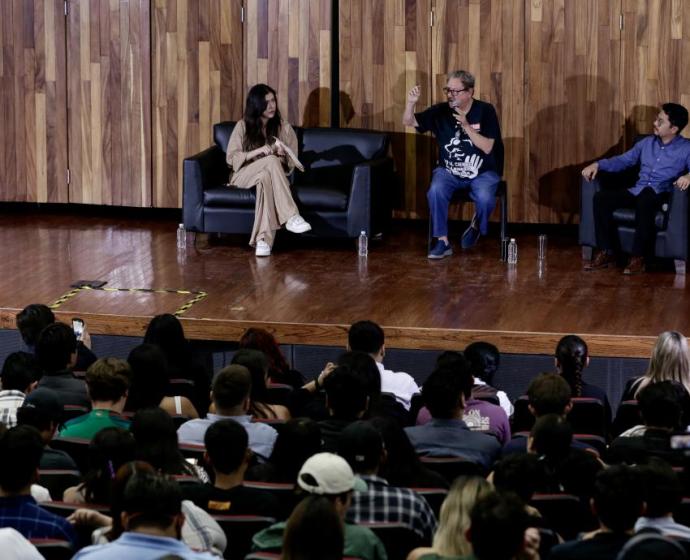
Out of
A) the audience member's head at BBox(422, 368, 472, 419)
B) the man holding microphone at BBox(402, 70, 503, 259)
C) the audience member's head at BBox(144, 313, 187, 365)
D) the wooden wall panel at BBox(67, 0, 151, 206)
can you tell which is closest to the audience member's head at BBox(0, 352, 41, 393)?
the audience member's head at BBox(144, 313, 187, 365)

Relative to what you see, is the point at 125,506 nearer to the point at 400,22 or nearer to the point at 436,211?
the point at 436,211

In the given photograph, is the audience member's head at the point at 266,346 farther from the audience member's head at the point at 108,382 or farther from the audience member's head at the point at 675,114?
the audience member's head at the point at 675,114

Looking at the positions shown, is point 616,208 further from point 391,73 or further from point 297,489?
point 297,489

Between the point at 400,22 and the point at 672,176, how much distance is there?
92.4 inches

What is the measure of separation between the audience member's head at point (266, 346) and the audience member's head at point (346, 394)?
3.31 feet

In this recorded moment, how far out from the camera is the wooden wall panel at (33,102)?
400 inches

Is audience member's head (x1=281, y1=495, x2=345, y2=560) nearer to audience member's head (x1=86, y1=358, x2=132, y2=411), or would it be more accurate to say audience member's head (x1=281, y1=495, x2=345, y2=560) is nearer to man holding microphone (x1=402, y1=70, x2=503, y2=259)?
audience member's head (x1=86, y1=358, x2=132, y2=411)

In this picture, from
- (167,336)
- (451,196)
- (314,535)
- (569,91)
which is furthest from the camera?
(569,91)

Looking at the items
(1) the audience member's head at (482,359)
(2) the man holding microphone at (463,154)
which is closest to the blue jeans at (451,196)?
(2) the man holding microphone at (463,154)

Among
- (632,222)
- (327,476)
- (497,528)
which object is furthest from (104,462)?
(632,222)

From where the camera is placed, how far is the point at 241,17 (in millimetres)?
9914

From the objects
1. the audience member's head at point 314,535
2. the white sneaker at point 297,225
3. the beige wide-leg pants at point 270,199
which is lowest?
the audience member's head at point 314,535

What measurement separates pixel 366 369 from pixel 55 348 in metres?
1.21

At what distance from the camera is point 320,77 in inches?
389
